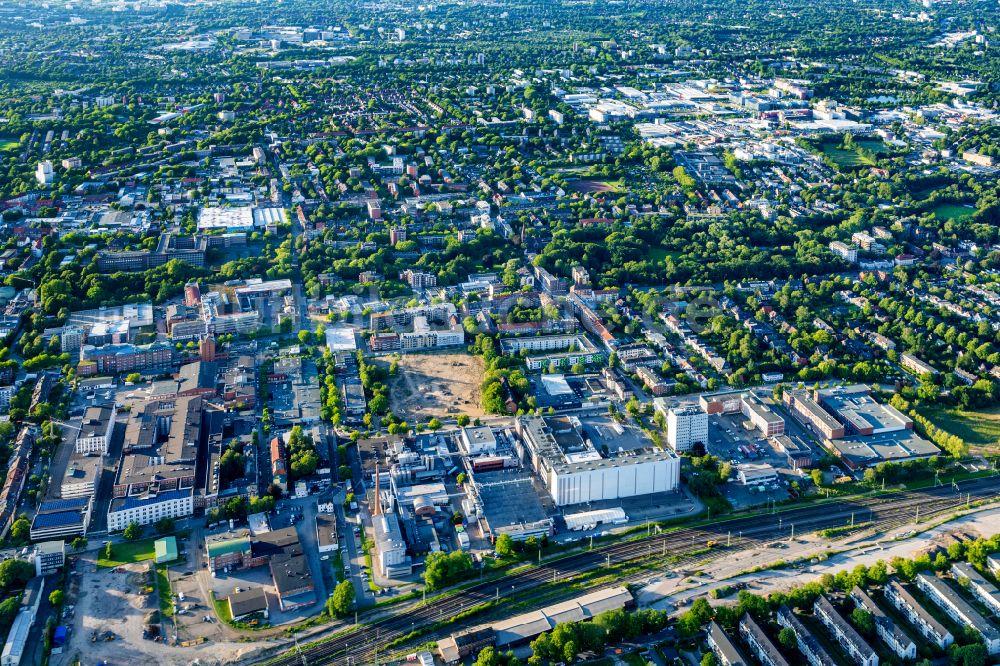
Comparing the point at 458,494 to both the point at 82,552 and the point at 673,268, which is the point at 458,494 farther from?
the point at 673,268

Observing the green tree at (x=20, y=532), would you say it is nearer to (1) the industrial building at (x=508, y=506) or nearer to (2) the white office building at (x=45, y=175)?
(1) the industrial building at (x=508, y=506)

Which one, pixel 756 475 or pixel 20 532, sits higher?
pixel 20 532

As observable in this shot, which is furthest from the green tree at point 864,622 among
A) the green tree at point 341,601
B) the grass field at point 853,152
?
the grass field at point 853,152

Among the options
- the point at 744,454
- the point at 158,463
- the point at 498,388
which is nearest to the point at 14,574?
the point at 158,463

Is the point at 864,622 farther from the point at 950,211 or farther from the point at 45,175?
the point at 45,175

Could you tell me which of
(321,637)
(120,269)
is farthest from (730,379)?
(120,269)

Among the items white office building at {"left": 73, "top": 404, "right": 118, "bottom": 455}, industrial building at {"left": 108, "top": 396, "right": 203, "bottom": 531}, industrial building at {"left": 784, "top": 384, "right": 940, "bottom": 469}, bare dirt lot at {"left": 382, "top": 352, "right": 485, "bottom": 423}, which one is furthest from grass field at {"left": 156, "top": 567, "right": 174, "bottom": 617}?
industrial building at {"left": 784, "top": 384, "right": 940, "bottom": 469}
